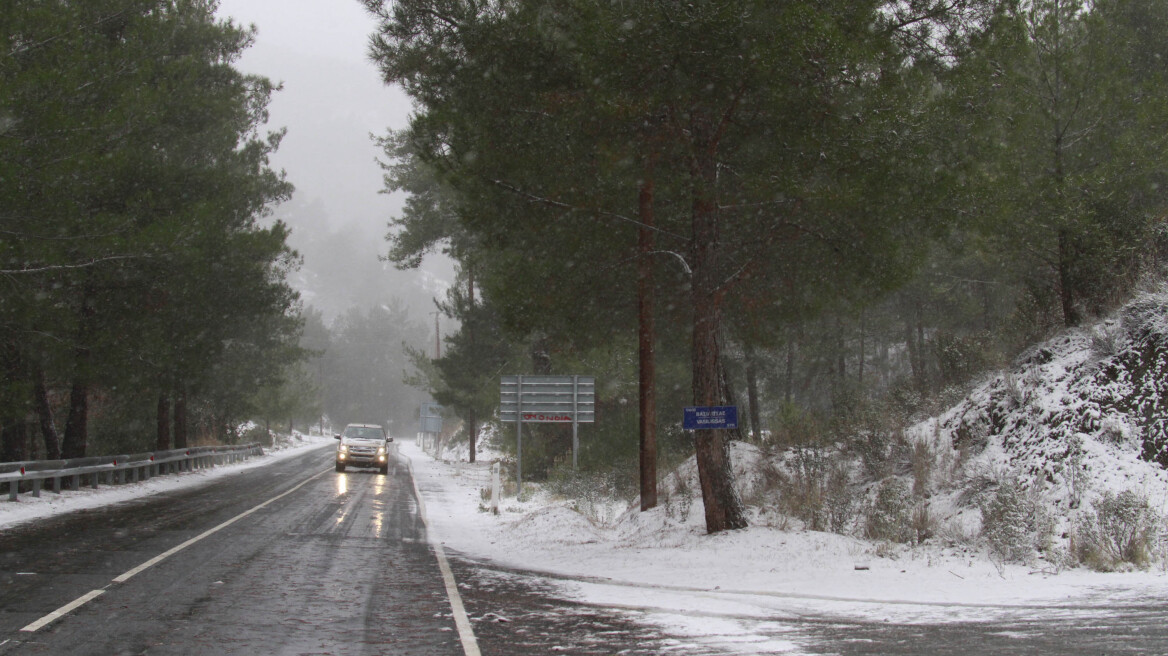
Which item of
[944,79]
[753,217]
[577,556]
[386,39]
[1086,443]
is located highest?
[386,39]

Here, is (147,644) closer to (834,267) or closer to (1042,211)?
(834,267)

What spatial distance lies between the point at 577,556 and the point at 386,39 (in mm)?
8012

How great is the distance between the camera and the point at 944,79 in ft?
36.1

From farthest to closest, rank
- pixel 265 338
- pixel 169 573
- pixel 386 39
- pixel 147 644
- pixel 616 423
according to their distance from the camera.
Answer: pixel 265 338
pixel 616 423
pixel 386 39
pixel 169 573
pixel 147 644

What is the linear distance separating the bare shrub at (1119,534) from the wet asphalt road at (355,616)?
1.85 metres

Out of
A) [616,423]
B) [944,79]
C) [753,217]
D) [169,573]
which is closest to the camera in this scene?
[169,573]

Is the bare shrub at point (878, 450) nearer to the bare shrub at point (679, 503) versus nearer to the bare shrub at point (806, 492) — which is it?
the bare shrub at point (806, 492)

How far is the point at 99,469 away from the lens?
22188 mm

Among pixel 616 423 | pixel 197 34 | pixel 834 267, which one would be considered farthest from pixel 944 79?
pixel 197 34

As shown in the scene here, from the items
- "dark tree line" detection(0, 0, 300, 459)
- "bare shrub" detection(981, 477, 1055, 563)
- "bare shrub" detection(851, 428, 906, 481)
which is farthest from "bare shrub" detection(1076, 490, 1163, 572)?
"dark tree line" detection(0, 0, 300, 459)

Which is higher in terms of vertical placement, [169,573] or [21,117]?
[21,117]

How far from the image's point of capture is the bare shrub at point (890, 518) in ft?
35.7

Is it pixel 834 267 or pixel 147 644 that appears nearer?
pixel 147 644

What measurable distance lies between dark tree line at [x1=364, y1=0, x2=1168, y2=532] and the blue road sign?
28 centimetres
